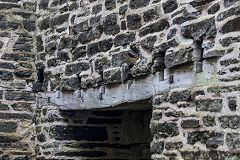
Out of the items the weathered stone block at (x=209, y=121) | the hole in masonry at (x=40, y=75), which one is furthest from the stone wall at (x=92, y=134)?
the weathered stone block at (x=209, y=121)

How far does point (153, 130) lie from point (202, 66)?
31.1 inches

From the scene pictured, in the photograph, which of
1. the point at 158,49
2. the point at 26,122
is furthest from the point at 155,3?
the point at 26,122

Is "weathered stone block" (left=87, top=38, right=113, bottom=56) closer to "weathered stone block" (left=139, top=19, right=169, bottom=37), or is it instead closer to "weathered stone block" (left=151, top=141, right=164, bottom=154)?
"weathered stone block" (left=139, top=19, right=169, bottom=37)

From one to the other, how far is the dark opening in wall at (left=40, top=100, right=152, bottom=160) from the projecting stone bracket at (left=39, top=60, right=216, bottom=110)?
259mm

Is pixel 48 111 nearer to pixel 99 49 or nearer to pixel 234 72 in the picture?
pixel 99 49

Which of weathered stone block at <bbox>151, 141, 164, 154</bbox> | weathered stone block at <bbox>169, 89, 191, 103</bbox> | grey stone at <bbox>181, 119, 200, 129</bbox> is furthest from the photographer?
weathered stone block at <bbox>151, 141, 164, 154</bbox>

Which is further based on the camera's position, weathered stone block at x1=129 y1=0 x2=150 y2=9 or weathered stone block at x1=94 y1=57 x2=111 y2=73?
weathered stone block at x1=94 y1=57 x2=111 y2=73

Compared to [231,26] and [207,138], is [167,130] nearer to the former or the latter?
[207,138]

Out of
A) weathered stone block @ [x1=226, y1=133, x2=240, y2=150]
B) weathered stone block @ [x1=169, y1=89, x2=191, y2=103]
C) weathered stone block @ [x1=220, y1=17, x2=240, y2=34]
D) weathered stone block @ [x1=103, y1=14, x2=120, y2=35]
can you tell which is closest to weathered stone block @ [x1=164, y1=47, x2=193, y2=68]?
weathered stone block @ [x1=169, y1=89, x2=191, y2=103]

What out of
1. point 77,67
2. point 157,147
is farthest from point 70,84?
point 157,147

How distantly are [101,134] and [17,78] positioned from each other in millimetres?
1373

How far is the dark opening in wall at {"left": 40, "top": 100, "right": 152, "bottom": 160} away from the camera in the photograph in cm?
539

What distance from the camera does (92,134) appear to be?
550cm

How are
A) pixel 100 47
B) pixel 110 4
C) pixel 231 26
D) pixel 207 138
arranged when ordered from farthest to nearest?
pixel 100 47, pixel 110 4, pixel 207 138, pixel 231 26
